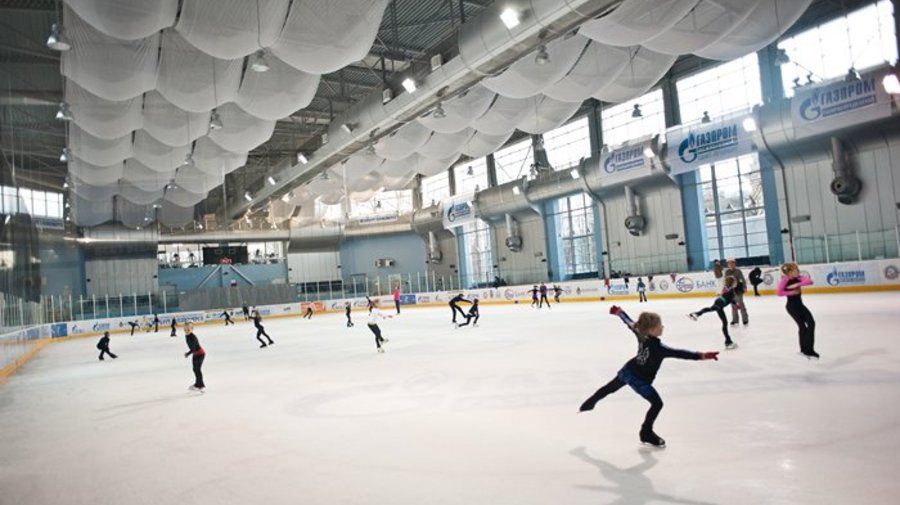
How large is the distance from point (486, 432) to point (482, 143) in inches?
838

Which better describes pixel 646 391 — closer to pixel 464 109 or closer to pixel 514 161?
pixel 464 109

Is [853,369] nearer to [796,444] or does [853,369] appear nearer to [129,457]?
[796,444]

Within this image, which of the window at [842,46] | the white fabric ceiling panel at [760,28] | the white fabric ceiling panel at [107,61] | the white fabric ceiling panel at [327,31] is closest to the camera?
the white fabric ceiling panel at [327,31]

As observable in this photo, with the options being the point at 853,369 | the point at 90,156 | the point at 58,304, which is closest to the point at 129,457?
the point at 853,369

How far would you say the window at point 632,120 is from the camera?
98.9ft

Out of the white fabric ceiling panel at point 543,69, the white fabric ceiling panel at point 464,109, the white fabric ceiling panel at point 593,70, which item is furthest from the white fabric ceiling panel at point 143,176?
the white fabric ceiling panel at point 593,70

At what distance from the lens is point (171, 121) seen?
18781 mm

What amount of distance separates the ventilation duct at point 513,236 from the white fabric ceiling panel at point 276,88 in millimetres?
23041

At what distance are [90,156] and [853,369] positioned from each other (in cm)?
2376

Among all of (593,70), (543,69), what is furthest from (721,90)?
(543,69)

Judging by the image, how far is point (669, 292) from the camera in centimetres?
2608

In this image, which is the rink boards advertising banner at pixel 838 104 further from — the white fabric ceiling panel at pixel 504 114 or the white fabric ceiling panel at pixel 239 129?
the white fabric ceiling panel at pixel 239 129

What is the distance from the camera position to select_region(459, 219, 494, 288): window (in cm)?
4278

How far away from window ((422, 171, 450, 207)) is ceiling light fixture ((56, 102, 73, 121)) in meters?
30.0
